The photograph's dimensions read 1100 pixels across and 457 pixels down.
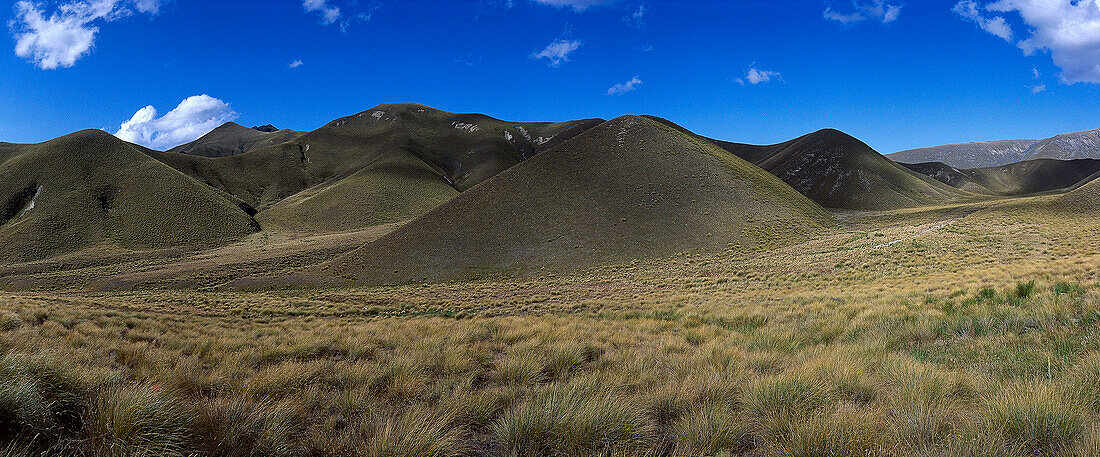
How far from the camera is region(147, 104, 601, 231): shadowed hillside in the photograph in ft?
317

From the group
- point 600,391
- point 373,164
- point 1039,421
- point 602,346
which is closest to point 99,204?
point 373,164

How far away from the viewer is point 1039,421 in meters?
2.77

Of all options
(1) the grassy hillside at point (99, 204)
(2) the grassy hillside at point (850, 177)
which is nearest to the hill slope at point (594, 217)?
(1) the grassy hillside at point (99, 204)

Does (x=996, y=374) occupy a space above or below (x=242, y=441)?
below

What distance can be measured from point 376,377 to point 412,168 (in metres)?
130

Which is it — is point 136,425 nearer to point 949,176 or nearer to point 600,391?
point 600,391

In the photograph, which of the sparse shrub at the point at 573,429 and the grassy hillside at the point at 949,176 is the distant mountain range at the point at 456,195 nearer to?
the grassy hillside at the point at 949,176

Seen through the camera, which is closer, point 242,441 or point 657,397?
point 242,441

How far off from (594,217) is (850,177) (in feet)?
339

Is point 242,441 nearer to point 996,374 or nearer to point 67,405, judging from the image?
point 67,405

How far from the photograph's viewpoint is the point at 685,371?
4.61 m

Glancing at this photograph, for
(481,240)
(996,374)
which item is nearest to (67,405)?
(996,374)

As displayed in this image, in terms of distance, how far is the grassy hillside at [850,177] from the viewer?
334ft

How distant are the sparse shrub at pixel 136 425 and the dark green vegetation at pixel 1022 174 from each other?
225145 mm
